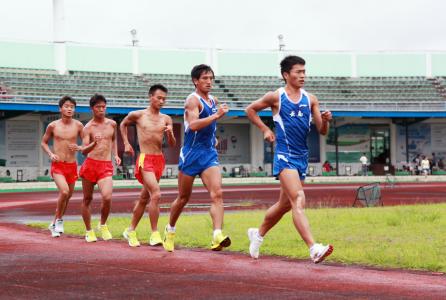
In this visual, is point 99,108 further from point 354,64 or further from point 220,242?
point 354,64

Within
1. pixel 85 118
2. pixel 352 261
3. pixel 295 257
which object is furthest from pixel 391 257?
pixel 85 118

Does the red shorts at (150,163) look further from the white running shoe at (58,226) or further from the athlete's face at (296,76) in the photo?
the athlete's face at (296,76)

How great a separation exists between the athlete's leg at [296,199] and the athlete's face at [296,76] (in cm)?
100

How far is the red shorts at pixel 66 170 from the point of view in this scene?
13055mm

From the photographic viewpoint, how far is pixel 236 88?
186 ft

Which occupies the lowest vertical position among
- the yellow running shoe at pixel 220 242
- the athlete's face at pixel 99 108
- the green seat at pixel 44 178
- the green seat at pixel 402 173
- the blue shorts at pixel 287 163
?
the green seat at pixel 402 173

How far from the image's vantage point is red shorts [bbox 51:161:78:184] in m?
13.1

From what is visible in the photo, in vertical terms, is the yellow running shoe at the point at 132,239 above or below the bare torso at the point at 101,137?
below

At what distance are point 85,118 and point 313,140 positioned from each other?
16558mm

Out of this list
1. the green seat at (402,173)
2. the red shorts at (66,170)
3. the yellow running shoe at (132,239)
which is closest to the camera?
the yellow running shoe at (132,239)

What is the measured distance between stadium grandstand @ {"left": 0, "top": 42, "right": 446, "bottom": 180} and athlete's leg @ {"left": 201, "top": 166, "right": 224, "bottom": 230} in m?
35.7

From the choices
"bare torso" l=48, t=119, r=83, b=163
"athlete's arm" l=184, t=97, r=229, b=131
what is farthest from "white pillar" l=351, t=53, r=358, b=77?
"athlete's arm" l=184, t=97, r=229, b=131

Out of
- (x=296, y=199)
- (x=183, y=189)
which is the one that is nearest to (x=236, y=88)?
(x=183, y=189)

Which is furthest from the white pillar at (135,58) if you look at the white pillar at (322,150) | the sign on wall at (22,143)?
the white pillar at (322,150)
